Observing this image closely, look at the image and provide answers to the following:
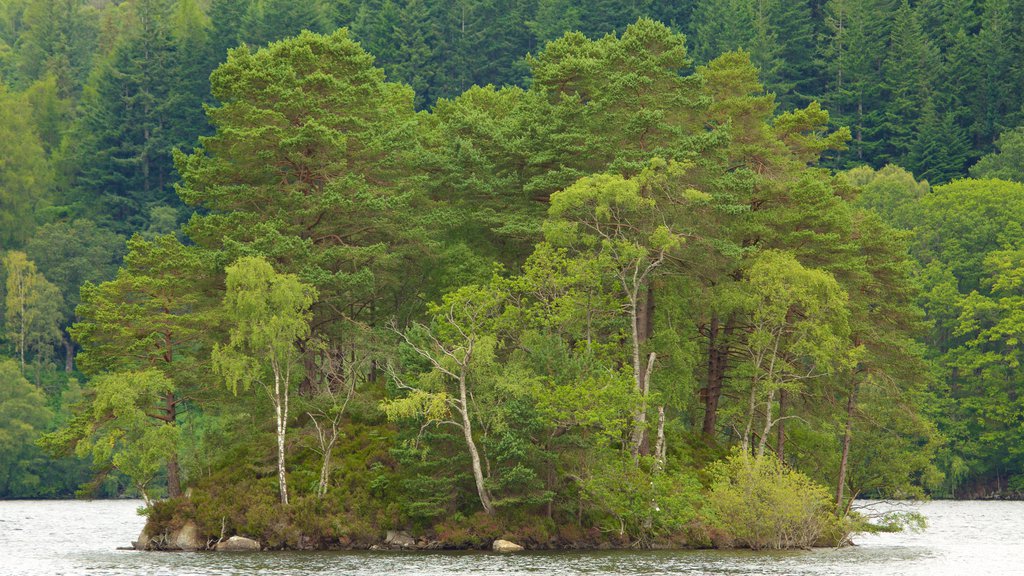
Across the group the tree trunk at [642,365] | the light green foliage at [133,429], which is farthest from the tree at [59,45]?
the tree trunk at [642,365]

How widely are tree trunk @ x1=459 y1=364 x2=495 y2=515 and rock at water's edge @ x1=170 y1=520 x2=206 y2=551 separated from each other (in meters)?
11.4

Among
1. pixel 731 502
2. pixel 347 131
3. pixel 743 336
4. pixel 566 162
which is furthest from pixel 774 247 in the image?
pixel 347 131

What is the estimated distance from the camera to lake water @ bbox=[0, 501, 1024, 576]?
46.8 m

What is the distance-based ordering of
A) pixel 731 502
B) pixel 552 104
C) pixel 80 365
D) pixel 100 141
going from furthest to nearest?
pixel 100 141 < pixel 552 104 < pixel 80 365 < pixel 731 502

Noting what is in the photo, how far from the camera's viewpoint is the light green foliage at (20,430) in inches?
4336

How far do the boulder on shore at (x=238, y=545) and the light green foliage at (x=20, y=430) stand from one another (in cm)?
5921

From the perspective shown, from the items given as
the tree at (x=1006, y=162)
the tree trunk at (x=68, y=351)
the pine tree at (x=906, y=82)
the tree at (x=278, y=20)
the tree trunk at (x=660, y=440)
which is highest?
the tree at (x=278, y=20)

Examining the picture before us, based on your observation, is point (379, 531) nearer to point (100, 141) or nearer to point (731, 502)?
point (731, 502)

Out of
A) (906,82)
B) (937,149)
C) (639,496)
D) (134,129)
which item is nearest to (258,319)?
(639,496)

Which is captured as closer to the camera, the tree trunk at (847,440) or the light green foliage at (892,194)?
the tree trunk at (847,440)

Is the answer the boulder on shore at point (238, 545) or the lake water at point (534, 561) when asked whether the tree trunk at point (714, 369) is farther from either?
the boulder on shore at point (238, 545)

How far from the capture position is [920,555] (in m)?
56.8

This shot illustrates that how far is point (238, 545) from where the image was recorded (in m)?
55.7

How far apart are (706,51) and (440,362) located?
100 metres
